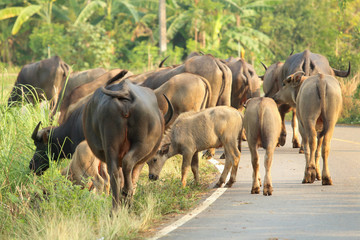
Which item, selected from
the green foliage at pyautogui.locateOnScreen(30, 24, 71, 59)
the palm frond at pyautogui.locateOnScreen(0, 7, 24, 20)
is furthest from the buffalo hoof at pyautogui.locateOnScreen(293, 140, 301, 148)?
the palm frond at pyautogui.locateOnScreen(0, 7, 24, 20)

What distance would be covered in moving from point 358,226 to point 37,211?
12.6 feet

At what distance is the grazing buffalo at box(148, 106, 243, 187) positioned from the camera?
11.3 meters

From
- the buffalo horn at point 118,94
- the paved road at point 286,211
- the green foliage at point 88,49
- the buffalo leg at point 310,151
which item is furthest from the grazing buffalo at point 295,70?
the green foliage at point 88,49

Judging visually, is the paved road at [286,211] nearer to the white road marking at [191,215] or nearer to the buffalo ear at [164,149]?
the white road marking at [191,215]

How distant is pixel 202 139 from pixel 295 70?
4773 millimetres

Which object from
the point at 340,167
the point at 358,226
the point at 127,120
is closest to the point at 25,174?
the point at 127,120

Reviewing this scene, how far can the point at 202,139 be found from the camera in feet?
37.8

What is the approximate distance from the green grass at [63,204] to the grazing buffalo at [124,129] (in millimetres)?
394

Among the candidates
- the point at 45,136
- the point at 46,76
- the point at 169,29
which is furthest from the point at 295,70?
the point at 169,29

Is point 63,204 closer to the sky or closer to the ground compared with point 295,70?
closer to the ground

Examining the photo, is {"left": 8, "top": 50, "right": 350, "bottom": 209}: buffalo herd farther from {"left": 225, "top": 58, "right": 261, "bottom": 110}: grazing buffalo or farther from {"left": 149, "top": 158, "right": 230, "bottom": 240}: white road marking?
{"left": 149, "top": 158, "right": 230, "bottom": 240}: white road marking

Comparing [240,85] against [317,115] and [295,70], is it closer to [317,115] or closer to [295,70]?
[295,70]

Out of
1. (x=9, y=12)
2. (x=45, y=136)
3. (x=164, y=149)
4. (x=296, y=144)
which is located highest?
(x=45, y=136)

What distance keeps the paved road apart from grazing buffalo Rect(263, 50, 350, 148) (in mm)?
2913
